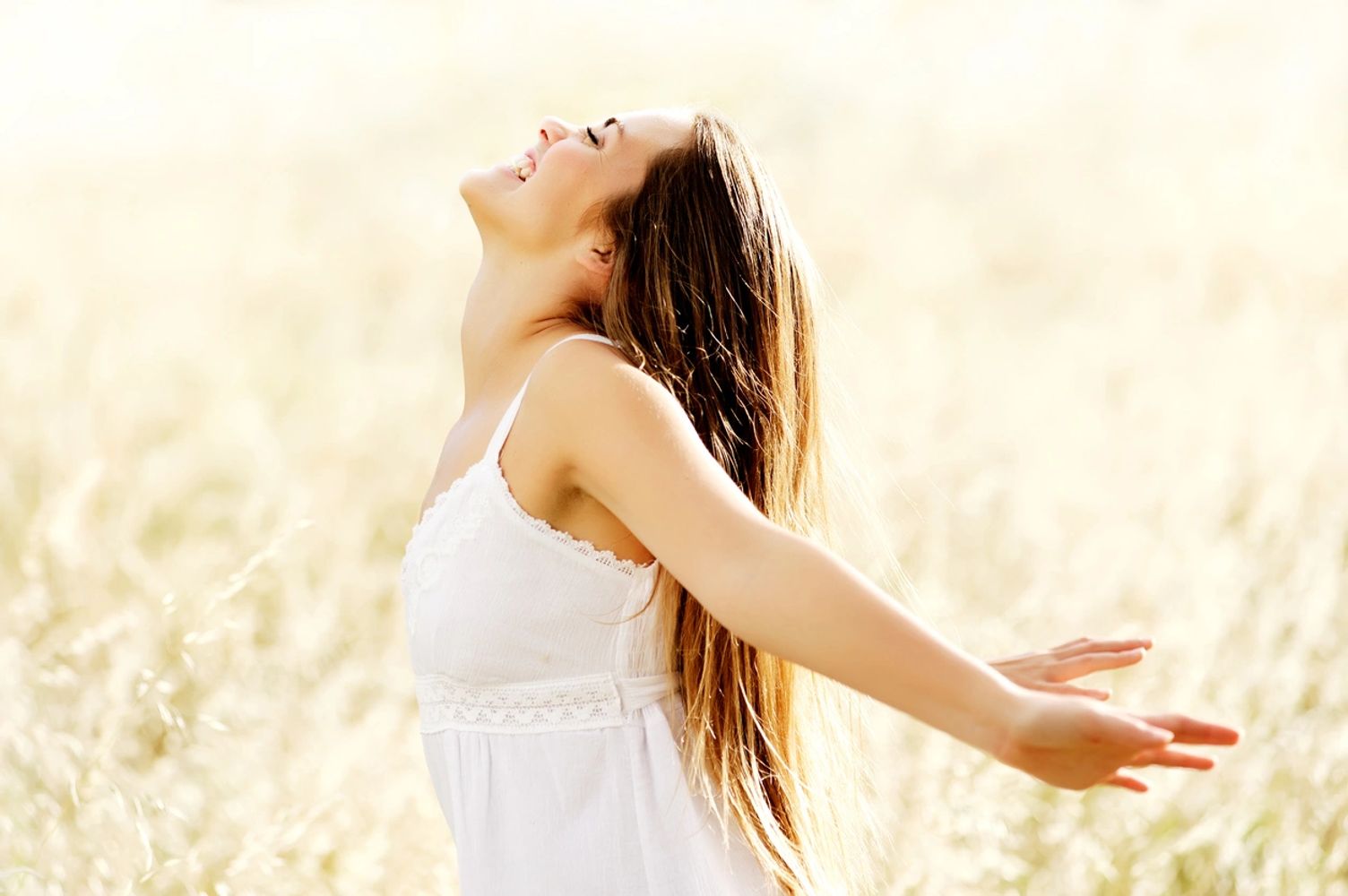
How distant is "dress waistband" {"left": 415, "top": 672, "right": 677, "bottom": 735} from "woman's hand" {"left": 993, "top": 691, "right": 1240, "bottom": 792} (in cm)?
55

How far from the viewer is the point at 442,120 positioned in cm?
745

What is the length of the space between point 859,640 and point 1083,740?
22 cm

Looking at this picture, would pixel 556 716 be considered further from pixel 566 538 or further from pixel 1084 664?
pixel 1084 664

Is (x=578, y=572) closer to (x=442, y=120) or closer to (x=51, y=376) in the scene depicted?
(x=51, y=376)

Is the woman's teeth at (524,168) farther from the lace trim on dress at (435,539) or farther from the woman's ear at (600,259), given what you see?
the lace trim on dress at (435,539)

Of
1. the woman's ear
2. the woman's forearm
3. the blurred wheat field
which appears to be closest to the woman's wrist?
the woman's forearm

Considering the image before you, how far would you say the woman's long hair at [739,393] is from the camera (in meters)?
1.75

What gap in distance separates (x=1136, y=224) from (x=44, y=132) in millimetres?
5322

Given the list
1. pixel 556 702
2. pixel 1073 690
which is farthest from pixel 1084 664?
pixel 556 702

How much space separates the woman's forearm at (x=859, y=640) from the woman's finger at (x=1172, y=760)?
0.12 m

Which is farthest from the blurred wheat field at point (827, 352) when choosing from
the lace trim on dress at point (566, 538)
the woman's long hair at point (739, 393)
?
the lace trim on dress at point (566, 538)

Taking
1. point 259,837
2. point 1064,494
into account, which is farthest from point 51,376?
point 1064,494

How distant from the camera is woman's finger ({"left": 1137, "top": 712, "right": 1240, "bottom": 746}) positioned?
1294 millimetres

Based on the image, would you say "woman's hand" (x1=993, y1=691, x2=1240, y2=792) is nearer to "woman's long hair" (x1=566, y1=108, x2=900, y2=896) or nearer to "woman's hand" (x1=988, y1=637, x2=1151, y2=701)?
"woman's hand" (x1=988, y1=637, x2=1151, y2=701)
